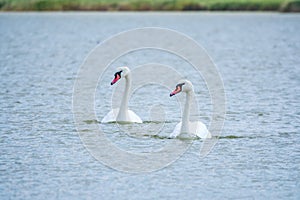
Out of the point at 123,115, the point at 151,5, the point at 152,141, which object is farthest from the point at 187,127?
the point at 151,5

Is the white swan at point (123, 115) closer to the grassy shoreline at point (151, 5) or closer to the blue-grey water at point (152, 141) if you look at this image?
the blue-grey water at point (152, 141)

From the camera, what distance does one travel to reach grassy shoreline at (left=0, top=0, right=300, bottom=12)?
62.8 m

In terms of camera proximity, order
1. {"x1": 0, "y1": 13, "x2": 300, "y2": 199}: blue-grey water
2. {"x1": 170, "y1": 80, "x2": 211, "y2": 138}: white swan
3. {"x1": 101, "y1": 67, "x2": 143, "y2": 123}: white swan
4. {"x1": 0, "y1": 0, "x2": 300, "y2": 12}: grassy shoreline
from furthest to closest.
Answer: {"x1": 0, "y1": 0, "x2": 300, "y2": 12}: grassy shoreline → {"x1": 101, "y1": 67, "x2": 143, "y2": 123}: white swan → {"x1": 170, "y1": 80, "x2": 211, "y2": 138}: white swan → {"x1": 0, "y1": 13, "x2": 300, "y2": 199}: blue-grey water

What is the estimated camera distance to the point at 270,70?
99.3ft

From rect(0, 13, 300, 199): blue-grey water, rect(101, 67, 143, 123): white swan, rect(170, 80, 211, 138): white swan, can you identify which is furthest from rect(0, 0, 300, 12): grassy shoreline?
rect(170, 80, 211, 138): white swan

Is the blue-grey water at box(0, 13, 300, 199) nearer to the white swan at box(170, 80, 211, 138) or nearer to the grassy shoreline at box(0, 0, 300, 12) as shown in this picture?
the white swan at box(170, 80, 211, 138)

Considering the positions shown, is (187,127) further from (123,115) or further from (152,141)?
(123,115)

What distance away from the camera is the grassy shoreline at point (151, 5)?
206 ft

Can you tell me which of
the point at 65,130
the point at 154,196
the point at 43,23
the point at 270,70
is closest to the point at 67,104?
the point at 65,130

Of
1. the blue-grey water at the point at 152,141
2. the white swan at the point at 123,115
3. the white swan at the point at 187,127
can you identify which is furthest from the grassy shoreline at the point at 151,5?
the white swan at the point at 187,127

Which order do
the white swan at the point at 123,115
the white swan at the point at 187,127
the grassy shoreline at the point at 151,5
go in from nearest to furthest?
the white swan at the point at 187,127
the white swan at the point at 123,115
the grassy shoreline at the point at 151,5

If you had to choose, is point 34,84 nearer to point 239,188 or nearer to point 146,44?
point 239,188

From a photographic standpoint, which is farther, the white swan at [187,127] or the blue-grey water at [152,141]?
the white swan at [187,127]

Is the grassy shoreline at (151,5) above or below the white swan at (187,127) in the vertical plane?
above
